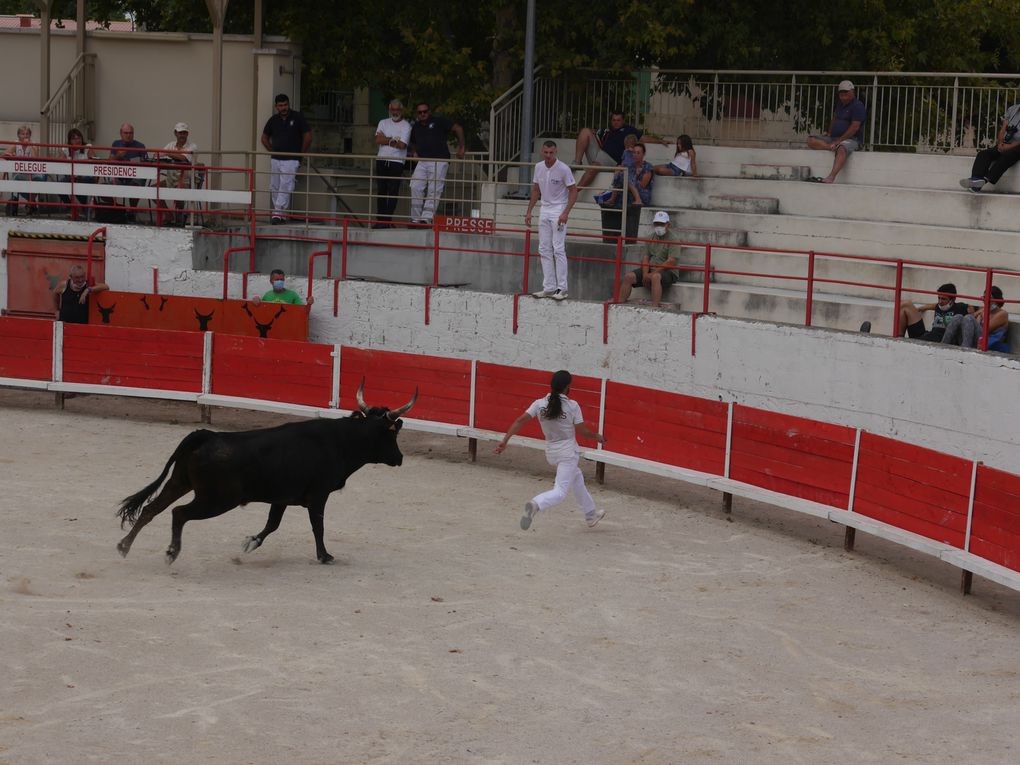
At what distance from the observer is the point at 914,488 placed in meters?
11.9

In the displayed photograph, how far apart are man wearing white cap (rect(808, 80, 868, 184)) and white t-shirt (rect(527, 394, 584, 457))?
744 cm

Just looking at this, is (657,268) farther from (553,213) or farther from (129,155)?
(129,155)

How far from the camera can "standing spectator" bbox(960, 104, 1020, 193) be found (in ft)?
56.2

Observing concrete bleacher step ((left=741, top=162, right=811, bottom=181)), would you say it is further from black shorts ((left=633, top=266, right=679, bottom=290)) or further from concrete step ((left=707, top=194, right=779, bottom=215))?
black shorts ((left=633, top=266, right=679, bottom=290))

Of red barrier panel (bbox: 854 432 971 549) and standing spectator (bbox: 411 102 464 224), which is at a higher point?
standing spectator (bbox: 411 102 464 224)

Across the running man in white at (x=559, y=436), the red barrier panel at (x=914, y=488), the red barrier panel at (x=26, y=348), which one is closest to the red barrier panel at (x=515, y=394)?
the running man in white at (x=559, y=436)

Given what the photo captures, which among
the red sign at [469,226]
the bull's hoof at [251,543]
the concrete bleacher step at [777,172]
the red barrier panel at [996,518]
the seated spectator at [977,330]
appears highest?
the concrete bleacher step at [777,172]

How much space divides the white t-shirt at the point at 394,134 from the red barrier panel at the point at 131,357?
4.33 metres

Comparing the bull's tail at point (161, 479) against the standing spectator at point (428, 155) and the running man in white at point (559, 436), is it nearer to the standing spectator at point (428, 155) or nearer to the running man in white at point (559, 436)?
the running man in white at point (559, 436)

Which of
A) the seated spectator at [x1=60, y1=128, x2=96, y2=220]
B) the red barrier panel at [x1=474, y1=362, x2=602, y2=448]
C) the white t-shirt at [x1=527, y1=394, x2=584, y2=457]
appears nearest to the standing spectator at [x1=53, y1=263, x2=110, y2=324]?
the seated spectator at [x1=60, y1=128, x2=96, y2=220]

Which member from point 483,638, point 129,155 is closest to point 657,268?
point 129,155

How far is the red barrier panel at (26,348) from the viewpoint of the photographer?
17484 mm

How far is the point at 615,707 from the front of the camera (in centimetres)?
853

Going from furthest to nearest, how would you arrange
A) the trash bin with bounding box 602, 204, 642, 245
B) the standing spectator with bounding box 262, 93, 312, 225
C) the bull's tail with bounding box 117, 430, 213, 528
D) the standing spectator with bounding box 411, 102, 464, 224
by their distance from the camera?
the standing spectator with bounding box 262, 93, 312, 225 < the standing spectator with bounding box 411, 102, 464, 224 < the trash bin with bounding box 602, 204, 642, 245 < the bull's tail with bounding box 117, 430, 213, 528
